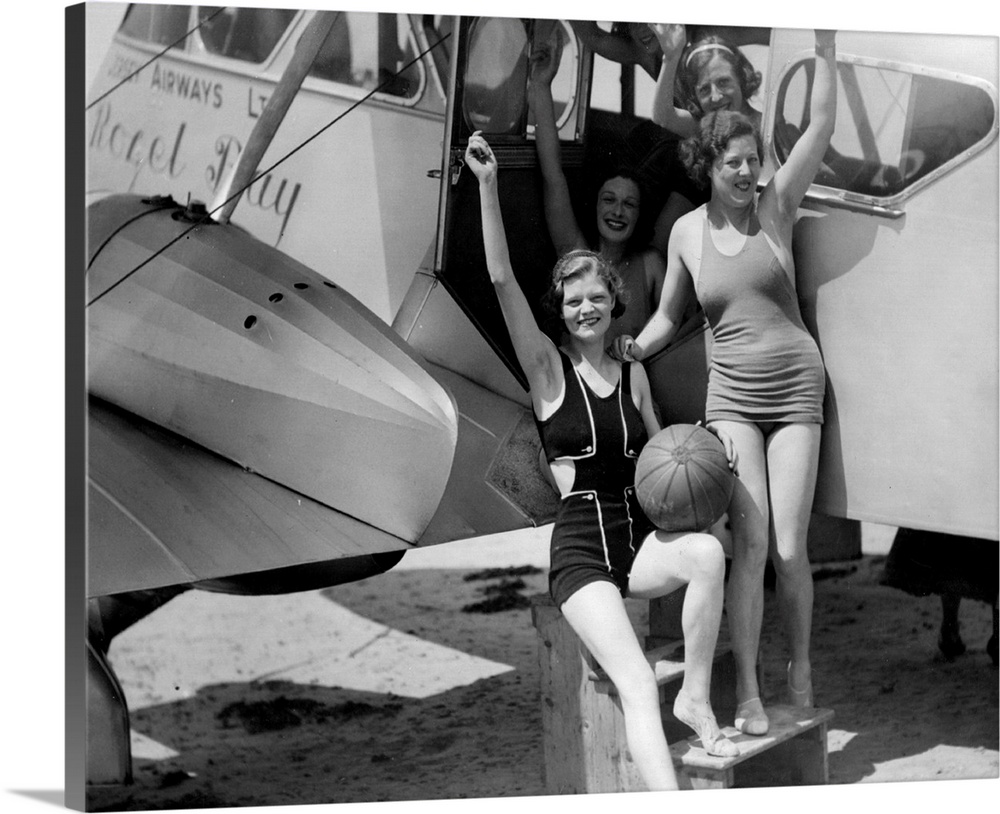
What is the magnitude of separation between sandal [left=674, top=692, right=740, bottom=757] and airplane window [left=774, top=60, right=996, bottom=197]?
6.92ft

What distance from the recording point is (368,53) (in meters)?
→ 5.98

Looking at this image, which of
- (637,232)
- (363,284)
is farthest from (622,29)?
(363,284)

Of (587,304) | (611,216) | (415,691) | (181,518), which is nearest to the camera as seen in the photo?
(181,518)

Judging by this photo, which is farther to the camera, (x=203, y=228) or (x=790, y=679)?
(x=790, y=679)

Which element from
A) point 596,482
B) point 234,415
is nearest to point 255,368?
point 234,415

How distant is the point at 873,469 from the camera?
250 inches

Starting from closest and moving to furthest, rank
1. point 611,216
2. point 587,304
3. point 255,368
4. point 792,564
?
point 255,368
point 587,304
point 611,216
point 792,564

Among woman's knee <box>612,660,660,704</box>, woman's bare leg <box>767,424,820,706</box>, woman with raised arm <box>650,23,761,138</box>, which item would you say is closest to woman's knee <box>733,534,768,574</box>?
woman's bare leg <box>767,424,820,706</box>

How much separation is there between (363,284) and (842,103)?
2.02 metres

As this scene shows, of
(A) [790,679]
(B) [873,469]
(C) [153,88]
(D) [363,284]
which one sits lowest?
(A) [790,679]

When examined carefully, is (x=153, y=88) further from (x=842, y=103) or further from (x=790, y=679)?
(x=790, y=679)

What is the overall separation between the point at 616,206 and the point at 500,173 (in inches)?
19.2

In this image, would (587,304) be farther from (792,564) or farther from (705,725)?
(705,725)

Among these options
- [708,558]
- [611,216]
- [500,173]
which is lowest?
[708,558]
